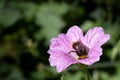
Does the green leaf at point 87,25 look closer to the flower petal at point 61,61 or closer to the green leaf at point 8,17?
the green leaf at point 8,17

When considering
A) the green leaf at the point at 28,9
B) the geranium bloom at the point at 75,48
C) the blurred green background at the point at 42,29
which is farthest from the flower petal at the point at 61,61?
the green leaf at the point at 28,9

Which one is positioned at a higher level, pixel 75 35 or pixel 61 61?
pixel 75 35

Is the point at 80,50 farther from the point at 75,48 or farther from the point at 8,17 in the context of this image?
the point at 8,17

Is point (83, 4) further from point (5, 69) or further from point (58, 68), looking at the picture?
point (58, 68)

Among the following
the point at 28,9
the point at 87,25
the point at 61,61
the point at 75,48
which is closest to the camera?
the point at 61,61

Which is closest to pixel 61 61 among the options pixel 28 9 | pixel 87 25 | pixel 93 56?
pixel 93 56

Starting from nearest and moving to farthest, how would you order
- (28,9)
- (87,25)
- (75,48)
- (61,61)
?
(61,61) → (75,48) → (87,25) → (28,9)
